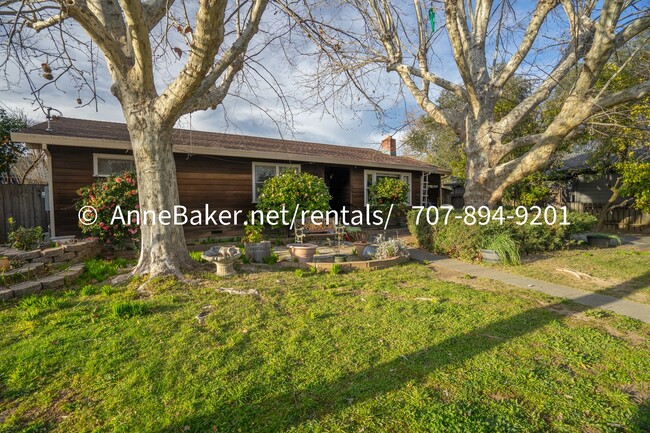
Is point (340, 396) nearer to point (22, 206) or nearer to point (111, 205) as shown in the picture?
point (111, 205)

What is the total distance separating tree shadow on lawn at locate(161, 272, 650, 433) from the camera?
1918 millimetres

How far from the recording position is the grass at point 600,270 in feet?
16.0

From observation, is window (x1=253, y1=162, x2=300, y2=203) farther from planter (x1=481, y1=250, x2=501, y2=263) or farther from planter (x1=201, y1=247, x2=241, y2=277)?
planter (x1=481, y1=250, x2=501, y2=263)

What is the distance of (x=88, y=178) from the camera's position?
8.20 metres

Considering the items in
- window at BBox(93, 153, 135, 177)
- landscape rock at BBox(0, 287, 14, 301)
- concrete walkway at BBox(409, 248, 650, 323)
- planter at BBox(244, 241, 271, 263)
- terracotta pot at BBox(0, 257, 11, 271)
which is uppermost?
window at BBox(93, 153, 135, 177)

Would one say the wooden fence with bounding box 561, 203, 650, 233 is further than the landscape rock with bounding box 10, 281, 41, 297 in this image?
Yes

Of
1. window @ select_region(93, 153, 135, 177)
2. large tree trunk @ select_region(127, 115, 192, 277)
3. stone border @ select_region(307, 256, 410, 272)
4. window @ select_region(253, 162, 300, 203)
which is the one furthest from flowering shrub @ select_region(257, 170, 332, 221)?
large tree trunk @ select_region(127, 115, 192, 277)

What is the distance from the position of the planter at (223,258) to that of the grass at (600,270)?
5552mm

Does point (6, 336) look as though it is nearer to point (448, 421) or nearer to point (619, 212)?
point (448, 421)

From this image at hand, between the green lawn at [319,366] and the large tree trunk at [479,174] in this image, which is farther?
the large tree trunk at [479,174]

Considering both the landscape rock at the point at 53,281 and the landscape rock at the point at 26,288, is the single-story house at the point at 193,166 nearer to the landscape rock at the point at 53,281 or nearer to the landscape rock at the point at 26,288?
the landscape rock at the point at 53,281

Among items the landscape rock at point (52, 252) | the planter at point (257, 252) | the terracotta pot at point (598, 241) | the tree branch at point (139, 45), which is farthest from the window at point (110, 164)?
the terracotta pot at point (598, 241)

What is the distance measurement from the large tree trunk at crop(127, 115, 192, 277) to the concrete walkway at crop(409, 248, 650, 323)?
18.5 ft

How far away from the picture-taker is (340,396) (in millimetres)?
2180
